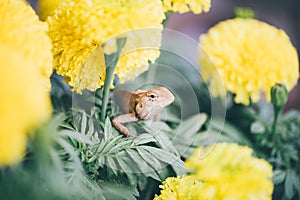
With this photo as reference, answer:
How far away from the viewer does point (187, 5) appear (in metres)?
0.72

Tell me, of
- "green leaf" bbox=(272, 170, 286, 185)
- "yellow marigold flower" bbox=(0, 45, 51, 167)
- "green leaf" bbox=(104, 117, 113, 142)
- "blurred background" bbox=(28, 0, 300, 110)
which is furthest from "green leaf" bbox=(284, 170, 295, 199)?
"yellow marigold flower" bbox=(0, 45, 51, 167)

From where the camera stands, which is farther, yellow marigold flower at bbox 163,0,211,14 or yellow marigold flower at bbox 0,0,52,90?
yellow marigold flower at bbox 163,0,211,14

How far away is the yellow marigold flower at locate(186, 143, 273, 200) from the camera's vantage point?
0.69 m

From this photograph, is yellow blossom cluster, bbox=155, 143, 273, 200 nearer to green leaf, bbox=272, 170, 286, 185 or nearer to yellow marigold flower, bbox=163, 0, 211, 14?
green leaf, bbox=272, 170, 286, 185

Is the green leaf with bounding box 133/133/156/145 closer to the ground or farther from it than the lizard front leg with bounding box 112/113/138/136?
closer to the ground

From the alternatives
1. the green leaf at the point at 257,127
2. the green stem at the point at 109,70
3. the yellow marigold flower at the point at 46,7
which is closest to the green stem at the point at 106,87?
the green stem at the point at 109,70

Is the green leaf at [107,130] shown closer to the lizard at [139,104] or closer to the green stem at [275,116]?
the lizard at [139,104]

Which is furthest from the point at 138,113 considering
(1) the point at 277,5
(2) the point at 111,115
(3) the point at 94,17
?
(1) the point at 277,5

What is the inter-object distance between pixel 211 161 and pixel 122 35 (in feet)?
0.73

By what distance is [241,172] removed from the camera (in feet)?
2.37

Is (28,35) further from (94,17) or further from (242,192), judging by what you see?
(242,192)

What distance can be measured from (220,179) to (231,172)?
0.03m

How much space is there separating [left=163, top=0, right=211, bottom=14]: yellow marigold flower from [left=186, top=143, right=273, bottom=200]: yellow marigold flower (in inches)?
8.0

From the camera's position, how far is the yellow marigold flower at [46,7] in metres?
Answer: 0.64
